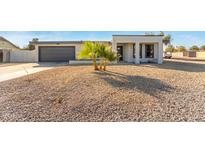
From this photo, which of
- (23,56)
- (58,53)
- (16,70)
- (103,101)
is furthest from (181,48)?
(103,101)

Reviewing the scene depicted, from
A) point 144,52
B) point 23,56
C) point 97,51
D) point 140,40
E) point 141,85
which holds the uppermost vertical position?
point 140,40

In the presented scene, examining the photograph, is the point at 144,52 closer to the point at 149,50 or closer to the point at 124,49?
the point at 149,50

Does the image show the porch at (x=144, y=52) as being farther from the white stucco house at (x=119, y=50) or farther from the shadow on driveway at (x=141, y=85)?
the shadow on driveway at (x=141, y=85)

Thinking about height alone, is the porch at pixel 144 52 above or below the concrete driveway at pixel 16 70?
above

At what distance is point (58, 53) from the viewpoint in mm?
34812

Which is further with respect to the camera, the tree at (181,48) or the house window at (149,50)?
the tree at (181,48)

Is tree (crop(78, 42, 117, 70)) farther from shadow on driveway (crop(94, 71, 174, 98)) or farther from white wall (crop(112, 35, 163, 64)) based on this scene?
white wall (crop(112, 35, 163, 64))

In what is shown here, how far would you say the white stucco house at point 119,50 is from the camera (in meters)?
26.5

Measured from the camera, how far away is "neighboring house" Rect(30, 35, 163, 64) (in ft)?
86.9

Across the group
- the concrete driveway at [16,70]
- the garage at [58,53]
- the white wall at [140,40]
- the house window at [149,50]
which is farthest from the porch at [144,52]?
the garage at [58,53]

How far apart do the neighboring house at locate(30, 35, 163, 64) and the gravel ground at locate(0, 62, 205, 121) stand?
14.5m

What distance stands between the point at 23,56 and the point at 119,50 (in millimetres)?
15820
